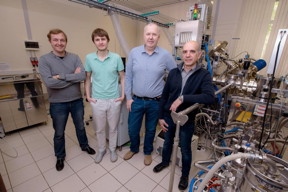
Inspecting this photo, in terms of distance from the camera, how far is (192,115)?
127cm

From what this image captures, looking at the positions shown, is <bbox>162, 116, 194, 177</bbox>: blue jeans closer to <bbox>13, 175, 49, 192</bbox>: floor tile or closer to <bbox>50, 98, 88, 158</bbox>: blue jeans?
<bbox>50, 98, 88, 158</bbox>: blue jeans

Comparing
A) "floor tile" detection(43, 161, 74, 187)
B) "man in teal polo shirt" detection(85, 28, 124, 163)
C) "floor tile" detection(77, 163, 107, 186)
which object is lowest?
"floor tile" detection(43, 161, 74, 187)

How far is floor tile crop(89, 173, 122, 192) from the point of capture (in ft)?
4.81

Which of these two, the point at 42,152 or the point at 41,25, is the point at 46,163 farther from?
the point at 41,25

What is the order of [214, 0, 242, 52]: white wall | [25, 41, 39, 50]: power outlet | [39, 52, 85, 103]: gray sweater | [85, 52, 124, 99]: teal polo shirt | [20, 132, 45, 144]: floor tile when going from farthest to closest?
[214, 0, 242, 52]: white wall
[25, 41, 39, 50]: power outlet
[20, 132, 45, 144]: floor tile
[85, 52, 124, 99]: teal polo shirt
[39, 52, 85, 103]: gray sweater

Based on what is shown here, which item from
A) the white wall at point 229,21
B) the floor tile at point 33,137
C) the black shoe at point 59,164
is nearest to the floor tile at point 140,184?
the black shoe at point 59,164

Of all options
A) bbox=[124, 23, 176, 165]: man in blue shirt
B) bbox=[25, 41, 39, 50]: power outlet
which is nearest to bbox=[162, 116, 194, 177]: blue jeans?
bbox=[124, 23, 176, 165]: man in blue shirt

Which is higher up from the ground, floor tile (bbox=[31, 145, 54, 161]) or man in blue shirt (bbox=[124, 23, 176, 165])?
man in blue shirt (bbox=[124, 23, 176, 165])

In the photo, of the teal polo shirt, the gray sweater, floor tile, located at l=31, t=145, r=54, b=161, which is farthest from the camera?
floor tile, located at l=31, t=145, r=54, b=161

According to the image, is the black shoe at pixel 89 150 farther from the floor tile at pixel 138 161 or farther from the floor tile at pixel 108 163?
the floor tile at pixel 138 161

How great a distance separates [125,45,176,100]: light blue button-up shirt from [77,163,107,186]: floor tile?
3.26 feet

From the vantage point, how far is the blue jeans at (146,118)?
5.24 ft

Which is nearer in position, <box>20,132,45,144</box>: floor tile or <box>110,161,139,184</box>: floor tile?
<box>110,161,139,184</box>: floor tile

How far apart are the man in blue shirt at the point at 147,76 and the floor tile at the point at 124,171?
470 millimetres
